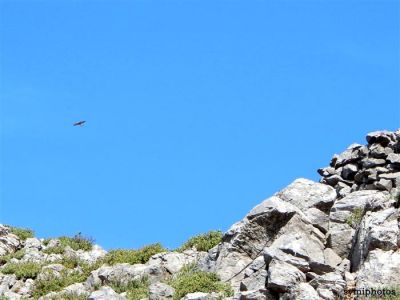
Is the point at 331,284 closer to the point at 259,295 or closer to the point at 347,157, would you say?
the point at 259,295

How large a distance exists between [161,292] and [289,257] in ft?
17.4

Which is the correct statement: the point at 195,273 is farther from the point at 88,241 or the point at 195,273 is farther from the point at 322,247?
the point at 88,241

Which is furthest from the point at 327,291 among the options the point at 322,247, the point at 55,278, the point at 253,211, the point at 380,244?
the point at 55,278

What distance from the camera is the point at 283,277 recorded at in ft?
78.9

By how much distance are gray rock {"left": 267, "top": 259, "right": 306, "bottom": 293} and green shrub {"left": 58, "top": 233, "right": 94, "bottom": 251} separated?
17.8 m

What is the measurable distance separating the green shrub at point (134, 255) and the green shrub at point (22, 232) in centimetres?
832

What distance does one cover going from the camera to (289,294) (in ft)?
77.0

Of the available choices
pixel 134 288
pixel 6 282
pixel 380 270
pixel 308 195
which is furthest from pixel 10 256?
pixel 380 270

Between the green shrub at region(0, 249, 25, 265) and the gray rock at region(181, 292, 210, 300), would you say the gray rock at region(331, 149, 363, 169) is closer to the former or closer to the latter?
the gray rock at region(181, 292, 210, 300)

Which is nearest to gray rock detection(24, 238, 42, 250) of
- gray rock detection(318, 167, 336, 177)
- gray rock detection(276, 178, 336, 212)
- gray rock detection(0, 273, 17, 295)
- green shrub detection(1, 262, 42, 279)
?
green shrub detection(1, 262, 42, 279)

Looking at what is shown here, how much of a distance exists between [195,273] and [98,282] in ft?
14.4

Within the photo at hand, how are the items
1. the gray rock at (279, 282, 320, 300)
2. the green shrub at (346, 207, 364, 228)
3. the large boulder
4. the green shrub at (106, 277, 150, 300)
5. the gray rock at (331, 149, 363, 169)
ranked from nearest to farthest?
the gray rock at (279, 282, 320, 300) → the large boulder → the green shrub at (106, 277, 150, 300) → the green shrub at (346, 207, 364, 228) → the gray rock at (331, 149, 363, 169)

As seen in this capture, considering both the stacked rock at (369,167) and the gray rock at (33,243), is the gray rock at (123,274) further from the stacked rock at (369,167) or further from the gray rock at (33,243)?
the gray rock at (33,243)

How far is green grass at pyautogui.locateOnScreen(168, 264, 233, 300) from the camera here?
1092 inches
